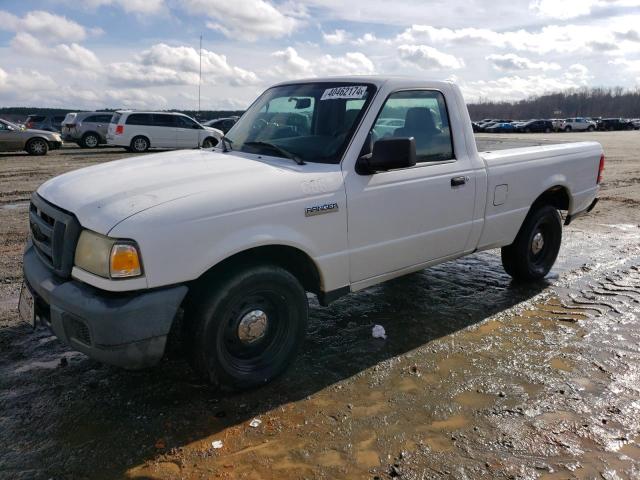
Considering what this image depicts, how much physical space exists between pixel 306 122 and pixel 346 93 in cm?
37

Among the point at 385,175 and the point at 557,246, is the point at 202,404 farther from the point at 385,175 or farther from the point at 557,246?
the point at 557,246

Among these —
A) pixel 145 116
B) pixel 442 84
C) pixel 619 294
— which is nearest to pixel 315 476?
pixel 442 84

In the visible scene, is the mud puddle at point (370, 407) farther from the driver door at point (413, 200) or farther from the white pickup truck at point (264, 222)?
the driver door at point (413, 200)

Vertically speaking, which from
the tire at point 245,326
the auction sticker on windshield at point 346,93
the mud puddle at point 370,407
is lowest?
the mud puddle at point 370,407

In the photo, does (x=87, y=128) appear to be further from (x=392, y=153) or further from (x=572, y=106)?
(x=572, y=106)

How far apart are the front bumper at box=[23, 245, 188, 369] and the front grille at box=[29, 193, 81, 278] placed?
13 cm

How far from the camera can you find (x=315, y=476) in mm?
2725

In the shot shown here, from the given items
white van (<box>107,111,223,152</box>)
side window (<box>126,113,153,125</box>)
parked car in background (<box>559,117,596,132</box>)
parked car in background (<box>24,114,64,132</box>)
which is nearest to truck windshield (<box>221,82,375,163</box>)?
white van (<box>107,111,223,152</box>)

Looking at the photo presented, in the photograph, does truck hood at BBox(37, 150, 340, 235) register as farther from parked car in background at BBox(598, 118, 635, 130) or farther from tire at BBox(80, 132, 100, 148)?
parked car in background at BBox(598, 118, 635, 130)

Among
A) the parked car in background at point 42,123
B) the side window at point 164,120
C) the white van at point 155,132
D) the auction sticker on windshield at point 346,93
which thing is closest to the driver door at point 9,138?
the white van at point 155,132

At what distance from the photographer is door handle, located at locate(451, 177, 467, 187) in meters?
4.33

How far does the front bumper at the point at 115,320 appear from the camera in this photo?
111 inches

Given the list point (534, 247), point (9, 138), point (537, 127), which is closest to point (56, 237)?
point (534, 247)

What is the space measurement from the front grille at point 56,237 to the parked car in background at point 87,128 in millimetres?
23738
